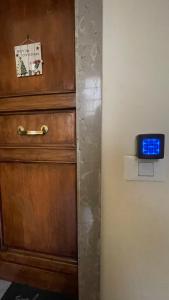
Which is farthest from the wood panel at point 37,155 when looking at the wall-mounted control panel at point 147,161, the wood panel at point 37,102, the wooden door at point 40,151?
the wall-mounted control panel at point 147,161

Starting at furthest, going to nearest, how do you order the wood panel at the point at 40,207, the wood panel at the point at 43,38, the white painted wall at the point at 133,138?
the wood panel at the point at 40,207 → the wood panel at the point at 43,38 → the white painted wall at the point at 133,138

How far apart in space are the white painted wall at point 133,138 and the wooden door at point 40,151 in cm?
28

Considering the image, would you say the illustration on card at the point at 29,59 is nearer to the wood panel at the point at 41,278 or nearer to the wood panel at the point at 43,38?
the wood panel at the point at 43,38

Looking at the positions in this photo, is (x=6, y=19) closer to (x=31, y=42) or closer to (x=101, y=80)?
(x=31, y=42)

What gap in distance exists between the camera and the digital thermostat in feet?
1.82

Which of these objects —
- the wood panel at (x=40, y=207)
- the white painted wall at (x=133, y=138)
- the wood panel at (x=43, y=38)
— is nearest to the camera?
the white painted wall at (x=133, y=138)

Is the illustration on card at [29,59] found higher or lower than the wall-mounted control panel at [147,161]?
higher

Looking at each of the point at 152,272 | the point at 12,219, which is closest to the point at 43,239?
the point at 12,219

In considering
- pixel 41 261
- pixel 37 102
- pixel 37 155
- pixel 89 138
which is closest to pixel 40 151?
pixel 37 155

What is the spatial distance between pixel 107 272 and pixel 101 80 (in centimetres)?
69

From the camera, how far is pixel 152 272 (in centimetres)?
63

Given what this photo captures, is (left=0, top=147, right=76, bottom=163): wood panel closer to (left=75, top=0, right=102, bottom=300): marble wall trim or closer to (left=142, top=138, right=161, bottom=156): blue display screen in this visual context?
(left=75, top=0, right=102, bottom=300): marble wall trim

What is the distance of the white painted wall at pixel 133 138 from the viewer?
0.55 meters

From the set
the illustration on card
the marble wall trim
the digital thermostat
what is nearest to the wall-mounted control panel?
the digital thermostat
